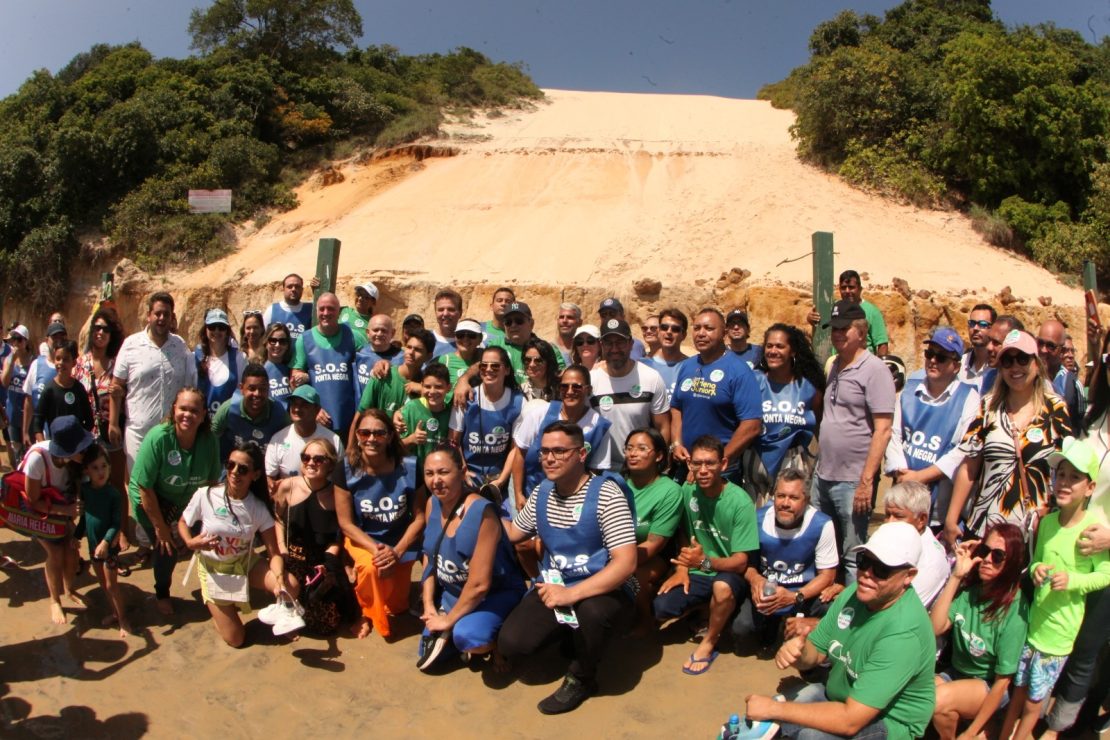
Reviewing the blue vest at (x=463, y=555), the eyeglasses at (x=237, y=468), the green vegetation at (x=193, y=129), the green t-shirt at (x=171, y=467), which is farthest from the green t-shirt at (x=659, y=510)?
the green vegetation at (x=193, y=129)

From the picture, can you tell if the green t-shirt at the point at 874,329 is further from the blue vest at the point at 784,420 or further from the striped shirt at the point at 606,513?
the striped shirt at the point at 606,513

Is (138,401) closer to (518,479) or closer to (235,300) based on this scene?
(518,479)

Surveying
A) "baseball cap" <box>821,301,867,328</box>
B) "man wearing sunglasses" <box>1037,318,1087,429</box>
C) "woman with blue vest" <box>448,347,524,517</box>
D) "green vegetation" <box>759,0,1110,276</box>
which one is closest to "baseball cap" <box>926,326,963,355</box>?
"baseball cap" <box>821,301,867,328</box>

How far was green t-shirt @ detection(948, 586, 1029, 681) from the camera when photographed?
3557 millimetres

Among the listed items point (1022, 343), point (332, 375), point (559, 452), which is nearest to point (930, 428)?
point (1022, 343)

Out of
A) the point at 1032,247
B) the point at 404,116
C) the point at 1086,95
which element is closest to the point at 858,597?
the point at 1032,247

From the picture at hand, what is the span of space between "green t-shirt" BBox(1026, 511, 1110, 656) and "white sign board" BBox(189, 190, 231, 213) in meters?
18.5

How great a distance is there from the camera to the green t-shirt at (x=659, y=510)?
15.5ft

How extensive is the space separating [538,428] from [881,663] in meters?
2.55

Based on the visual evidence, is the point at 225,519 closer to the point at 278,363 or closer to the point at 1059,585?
the point at 278,363

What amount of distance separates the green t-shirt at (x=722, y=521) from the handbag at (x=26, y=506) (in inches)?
153

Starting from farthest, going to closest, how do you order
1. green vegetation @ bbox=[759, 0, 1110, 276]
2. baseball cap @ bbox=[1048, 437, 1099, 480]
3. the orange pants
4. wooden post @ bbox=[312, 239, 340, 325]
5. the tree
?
the tree, green vegetation @ bbox=[759, 0, 1110, 276], wooden post @ bbox=[312, 239, 340, 325], the orange pants, baseball cap @ bbox=[1048, 437, 1099, 480]

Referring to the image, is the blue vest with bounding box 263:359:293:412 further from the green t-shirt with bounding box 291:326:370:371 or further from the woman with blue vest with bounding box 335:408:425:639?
the woman with blue vest with bounding box 335:408:425:639

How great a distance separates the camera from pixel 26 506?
4.95 m
